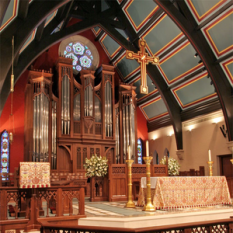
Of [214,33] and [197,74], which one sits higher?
[214,33]

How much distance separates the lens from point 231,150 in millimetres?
11000

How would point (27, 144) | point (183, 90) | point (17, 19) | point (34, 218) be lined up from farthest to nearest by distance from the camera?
1. point (183, 90)
2. point (27, 144)
3. point (17, 19)
4. point (34, 218)

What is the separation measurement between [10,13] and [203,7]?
20.2 ft

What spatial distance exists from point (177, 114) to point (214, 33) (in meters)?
4.36

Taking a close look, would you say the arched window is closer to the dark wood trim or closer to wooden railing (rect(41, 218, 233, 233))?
the dark wood trim

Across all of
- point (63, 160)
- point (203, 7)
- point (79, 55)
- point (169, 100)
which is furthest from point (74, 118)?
point (203, 7)

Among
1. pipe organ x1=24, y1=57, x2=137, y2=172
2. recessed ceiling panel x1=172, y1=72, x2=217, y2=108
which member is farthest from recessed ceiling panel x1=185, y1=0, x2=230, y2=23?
pipe organ x1=24, y1=57, x2=137, y2=172

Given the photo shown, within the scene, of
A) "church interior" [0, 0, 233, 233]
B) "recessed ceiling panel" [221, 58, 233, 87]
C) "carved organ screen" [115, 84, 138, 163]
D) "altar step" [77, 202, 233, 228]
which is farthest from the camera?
"carved organ screen" [115, 84, 138, 163]

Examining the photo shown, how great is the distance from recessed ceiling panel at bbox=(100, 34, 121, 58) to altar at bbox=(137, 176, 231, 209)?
29.9 feet

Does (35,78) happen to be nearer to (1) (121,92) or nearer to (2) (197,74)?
(1) (121,92)

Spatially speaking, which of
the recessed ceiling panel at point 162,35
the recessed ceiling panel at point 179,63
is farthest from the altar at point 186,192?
the recessed ceiling panel at point 162,35

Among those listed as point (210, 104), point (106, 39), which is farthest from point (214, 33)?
point (106, 39)

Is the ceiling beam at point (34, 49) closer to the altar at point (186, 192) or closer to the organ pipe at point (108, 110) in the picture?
the organ pipe at point (108, 110)

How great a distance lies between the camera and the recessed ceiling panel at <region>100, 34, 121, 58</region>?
14.8m
